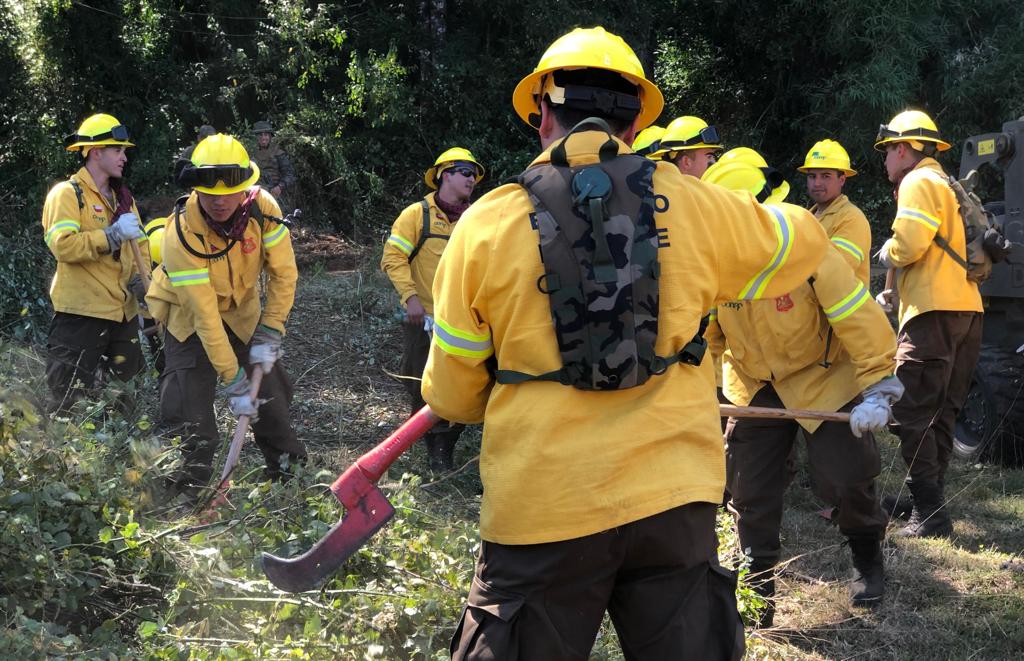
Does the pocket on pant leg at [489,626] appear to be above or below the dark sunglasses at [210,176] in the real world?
below

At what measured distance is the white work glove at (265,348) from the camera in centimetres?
541

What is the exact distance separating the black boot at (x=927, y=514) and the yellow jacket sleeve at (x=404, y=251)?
133 inches

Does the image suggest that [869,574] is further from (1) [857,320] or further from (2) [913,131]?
(2) [913,131]

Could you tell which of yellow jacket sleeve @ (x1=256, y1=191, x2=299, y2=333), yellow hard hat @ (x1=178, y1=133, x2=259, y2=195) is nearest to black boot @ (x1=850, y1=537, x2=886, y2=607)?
yellow jacket sleeve @ (x1=256, y1=191, x2=299, y2=333)

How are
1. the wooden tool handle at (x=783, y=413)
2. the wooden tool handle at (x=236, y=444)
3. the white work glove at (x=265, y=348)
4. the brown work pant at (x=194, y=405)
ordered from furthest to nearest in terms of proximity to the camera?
1. the white work glove at (x=265, y=348)
2. the brown work pant at (x=194, y=405)
3. the wooden tool handle at (x=236, y=444)
4. the wooden tool handle at (x=783, y=413)

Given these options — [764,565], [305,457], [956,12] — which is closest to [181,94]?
[305,457]

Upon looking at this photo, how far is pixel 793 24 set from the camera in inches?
538

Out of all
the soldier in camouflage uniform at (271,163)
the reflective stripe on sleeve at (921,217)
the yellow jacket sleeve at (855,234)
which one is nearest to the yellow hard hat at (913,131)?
the reflective stripe on sleeve at (921,217)

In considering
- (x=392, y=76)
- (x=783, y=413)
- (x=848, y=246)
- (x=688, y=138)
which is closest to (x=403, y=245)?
(x=688, y=138)

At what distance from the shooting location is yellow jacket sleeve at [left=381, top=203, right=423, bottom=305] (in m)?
6.79

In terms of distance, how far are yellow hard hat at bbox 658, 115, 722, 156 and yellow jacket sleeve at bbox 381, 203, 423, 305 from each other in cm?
191

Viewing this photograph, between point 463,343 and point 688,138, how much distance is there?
3518 mm

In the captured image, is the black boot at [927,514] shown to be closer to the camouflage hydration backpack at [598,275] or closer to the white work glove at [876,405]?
the white work glove at [876,405]

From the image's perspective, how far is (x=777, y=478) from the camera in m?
4.34
